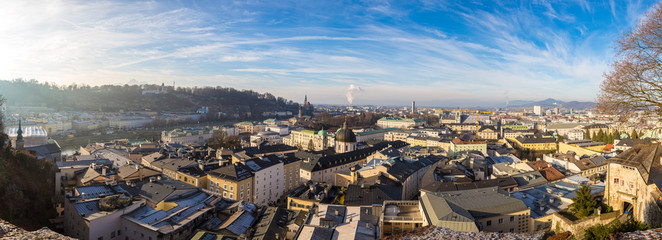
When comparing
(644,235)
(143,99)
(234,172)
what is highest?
(143,99)

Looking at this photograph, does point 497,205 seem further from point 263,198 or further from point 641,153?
point 263,198

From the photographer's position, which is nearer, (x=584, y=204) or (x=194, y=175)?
(x=584, y=204)

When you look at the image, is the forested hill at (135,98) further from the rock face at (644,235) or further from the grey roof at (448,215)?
the rock face at (644,235)

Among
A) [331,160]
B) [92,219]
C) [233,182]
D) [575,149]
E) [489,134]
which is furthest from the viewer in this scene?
[489,134]

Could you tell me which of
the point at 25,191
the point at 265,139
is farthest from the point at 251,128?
the point at 25,191

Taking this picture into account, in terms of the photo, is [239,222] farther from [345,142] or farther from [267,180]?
[345,142]

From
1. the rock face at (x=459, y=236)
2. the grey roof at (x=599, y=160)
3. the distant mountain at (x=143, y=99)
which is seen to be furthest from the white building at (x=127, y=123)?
the grey roof at (x=599, y=160)
